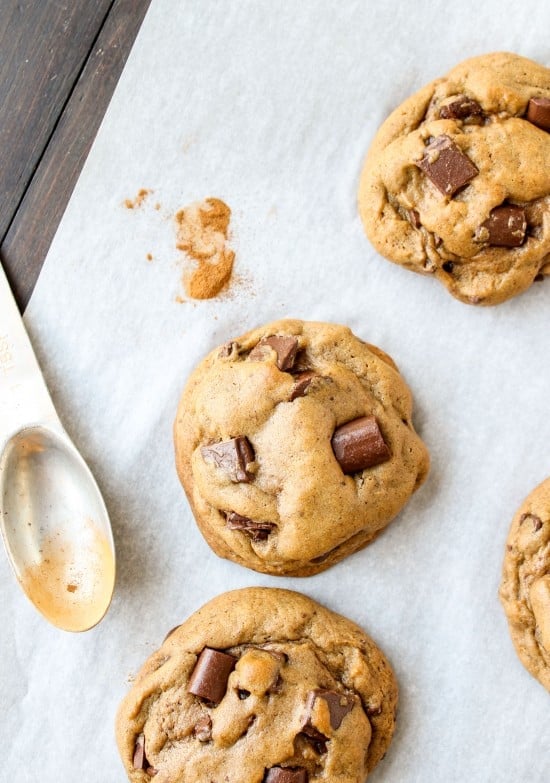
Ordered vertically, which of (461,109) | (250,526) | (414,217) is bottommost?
(250,526)

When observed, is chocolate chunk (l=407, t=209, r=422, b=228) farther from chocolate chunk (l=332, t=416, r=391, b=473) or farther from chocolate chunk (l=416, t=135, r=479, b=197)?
chocolate chunk (l=332, t=416, r=391, b=473)

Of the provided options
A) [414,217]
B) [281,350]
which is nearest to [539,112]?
[414,217]

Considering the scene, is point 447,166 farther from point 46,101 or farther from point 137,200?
point 46,101

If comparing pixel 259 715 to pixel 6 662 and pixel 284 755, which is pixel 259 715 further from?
pixel 6 662

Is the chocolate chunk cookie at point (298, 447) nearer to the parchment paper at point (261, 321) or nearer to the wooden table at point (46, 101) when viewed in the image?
the parchment paper at point (261, 321)

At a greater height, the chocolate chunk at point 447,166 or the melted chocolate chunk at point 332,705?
the chocolate chunk at point 447,166

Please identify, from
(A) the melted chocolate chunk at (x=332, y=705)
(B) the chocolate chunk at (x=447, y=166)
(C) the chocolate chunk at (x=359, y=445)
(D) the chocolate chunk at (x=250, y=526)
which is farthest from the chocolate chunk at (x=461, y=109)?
(A) the melted chocolate chunk at (x=332, y=705)

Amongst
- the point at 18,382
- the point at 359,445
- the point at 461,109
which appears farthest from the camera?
the point at 18,382
